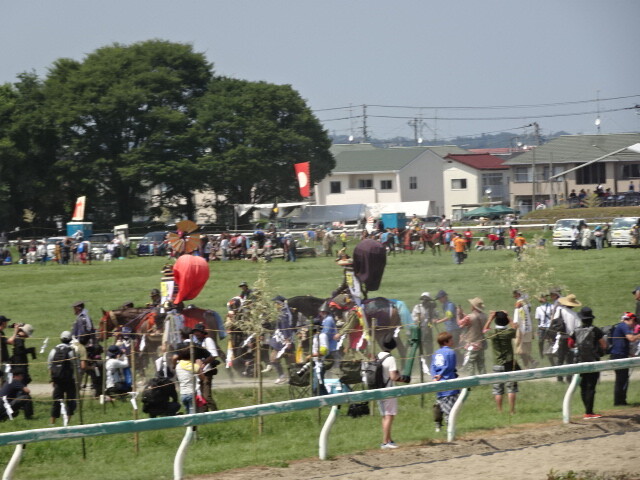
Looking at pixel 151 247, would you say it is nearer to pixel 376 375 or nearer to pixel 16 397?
pixel 16 397

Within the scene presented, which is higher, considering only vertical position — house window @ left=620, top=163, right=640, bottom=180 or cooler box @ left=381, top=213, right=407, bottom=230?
house window @ left=620, top=163, right=640, bottom=180

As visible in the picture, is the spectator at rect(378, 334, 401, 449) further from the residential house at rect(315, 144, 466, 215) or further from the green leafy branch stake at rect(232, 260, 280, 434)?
the residential house at rect(315, 144, 466, 215)

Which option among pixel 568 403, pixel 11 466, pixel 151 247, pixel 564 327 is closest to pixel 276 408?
pixel 11 466

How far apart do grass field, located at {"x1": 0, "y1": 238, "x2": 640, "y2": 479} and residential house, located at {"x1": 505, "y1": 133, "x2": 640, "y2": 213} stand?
105ft

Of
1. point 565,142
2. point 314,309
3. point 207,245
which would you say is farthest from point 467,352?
point 565,142

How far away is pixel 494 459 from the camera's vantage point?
11.0 m

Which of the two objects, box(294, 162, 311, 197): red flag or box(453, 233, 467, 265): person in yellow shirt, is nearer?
box(453, 233, 467, 265): person in yellow shirt

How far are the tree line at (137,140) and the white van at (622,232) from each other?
1063 inches

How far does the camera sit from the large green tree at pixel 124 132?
201ft

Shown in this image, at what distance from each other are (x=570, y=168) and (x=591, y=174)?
4.09 m

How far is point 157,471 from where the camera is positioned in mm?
10766

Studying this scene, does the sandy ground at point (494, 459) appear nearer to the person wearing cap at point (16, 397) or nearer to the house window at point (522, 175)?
the person wearing cap at point (16, 397)

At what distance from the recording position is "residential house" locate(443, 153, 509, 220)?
288 ft

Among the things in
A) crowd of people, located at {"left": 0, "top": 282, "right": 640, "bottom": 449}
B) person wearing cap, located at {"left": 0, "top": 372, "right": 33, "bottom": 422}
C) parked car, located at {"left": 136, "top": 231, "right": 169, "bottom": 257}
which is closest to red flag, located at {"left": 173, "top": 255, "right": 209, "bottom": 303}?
crowd of people, located at {"left": 0, "top": 282, "right": 640, "bottom": 449}
